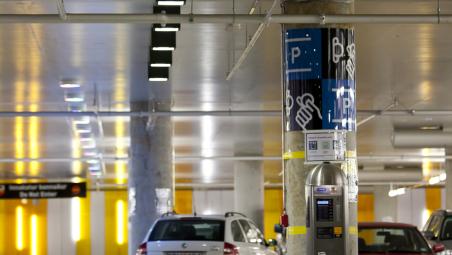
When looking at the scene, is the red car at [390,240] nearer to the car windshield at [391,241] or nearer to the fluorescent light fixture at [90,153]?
the car windshield at [391,241]

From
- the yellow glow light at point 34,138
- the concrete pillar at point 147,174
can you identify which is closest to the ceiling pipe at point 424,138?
the concrete pillar at point 147,174

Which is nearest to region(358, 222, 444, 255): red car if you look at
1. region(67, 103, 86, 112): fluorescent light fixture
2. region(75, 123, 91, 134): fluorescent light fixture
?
region(67, 103, 86, 112): fluorescent light fixture

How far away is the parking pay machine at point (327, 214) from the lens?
549 inches

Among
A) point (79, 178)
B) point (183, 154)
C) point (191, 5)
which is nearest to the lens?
point (191, 5)

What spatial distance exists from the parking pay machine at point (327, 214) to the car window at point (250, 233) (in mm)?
5025

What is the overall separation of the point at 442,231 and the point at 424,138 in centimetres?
722

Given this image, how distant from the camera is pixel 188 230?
1730 cm

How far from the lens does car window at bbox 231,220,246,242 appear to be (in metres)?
17.9

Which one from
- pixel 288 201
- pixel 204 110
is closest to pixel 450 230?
pixel 204 110

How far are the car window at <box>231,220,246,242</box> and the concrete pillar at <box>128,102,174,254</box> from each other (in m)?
7.06

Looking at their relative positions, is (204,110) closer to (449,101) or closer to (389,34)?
(449,101)

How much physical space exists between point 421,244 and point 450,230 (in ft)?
18.5

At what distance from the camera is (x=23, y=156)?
38.4m

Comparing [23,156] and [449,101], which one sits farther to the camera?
[23,156]
